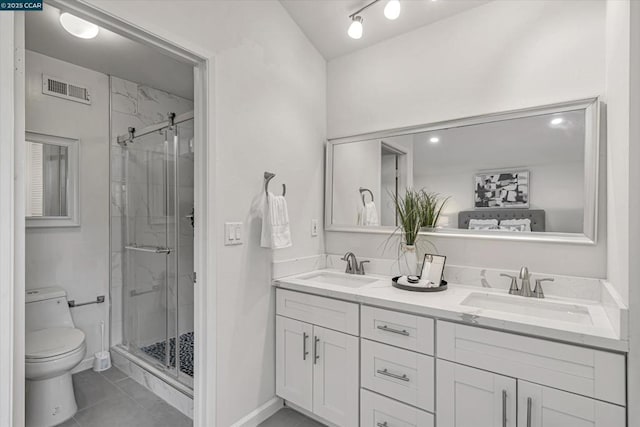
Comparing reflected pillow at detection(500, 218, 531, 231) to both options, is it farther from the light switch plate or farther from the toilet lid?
the toilet lid

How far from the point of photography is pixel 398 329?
155cm

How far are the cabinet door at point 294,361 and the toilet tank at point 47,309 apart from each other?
1680 mm

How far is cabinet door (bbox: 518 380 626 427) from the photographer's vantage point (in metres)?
1.10

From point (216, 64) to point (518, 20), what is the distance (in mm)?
1697

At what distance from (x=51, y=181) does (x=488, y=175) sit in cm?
313

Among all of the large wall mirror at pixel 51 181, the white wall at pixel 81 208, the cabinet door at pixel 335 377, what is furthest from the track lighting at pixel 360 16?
the large wall mirror at pixel 51 181

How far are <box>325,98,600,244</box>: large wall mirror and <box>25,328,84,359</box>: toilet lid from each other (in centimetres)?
196

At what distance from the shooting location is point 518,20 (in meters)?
1.75

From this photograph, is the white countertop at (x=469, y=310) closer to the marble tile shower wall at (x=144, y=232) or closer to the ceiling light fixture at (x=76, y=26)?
the marble tile shower wall at (x=144, y=232)

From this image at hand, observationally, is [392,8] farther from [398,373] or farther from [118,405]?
[118,405]

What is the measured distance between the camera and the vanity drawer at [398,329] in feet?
4.82

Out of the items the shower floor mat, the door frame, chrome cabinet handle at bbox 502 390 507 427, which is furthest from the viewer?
the shower floor mat

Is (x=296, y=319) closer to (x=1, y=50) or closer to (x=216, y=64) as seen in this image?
(x=216, y=64)

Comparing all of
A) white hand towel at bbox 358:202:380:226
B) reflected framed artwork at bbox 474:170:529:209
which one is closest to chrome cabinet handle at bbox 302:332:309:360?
white hand towel at bbox 358:202:380:226
